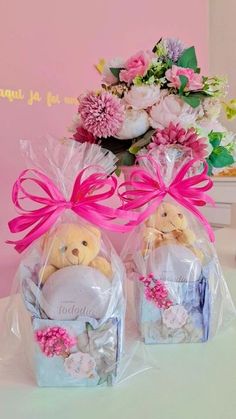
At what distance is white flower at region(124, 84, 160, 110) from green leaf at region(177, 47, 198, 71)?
76 millimetres

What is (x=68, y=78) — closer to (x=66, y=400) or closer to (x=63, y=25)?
(x=63, y=25)

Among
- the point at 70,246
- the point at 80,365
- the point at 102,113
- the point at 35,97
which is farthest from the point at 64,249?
the point at 35,97

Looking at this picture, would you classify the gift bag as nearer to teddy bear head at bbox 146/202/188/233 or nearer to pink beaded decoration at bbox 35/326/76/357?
teddy bear head at bbox 146/202/188/233

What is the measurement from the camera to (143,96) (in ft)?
2.08

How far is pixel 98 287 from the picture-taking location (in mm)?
463

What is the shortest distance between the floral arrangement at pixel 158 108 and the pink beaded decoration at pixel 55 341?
0.30 metres

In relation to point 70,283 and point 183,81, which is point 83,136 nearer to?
point 183,81

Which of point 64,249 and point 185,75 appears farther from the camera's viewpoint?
point 185,75

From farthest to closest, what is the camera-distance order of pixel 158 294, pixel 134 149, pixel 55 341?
1. pixel 134 149
2. pixel 158 294
3. pixel 55 341

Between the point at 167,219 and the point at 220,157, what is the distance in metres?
0.17

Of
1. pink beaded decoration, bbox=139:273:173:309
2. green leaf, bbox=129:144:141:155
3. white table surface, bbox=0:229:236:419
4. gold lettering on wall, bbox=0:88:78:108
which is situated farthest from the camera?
gold lettering on wall, bbox=0:88:78:108

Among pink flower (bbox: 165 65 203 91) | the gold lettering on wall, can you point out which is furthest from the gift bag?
the gold lettering on wall

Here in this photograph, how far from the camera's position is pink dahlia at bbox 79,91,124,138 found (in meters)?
0.62

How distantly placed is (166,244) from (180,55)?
1.05 ft
